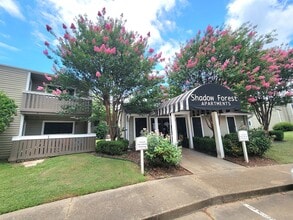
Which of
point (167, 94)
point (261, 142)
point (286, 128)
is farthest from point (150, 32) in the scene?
point (286, 128)

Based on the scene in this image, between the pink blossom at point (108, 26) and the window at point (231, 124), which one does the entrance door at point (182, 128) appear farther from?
the pink blossom at point (108, 26)

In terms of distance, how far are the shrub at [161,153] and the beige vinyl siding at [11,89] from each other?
27.1 feet

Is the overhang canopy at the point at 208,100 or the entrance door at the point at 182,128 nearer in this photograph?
the overhang canopy at the point at 208,100

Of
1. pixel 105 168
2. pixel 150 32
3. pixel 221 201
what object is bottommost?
pixel 221 201

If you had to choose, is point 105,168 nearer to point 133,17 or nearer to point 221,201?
point 221,201

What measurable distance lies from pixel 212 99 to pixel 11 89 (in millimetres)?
11268

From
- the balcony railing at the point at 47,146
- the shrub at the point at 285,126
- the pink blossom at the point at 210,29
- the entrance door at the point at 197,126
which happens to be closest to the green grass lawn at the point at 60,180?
the balcony railing at the point at 47,146

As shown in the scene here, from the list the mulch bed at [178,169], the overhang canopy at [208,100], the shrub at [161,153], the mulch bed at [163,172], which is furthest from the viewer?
the overhang canopy at [208,100]

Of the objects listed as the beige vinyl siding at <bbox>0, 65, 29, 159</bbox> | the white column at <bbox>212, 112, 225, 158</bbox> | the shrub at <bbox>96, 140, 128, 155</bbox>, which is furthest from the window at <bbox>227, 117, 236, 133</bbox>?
the beige vinyl siding at <bbox>0, 65, 29, 159</bbox>

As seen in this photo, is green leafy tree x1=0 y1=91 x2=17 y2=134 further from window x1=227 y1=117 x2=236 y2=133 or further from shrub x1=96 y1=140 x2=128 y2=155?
window x1=227 y1=117 x2=236 y2=133

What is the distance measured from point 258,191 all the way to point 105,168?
4761 mm

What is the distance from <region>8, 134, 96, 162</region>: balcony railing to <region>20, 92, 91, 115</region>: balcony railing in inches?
65.0

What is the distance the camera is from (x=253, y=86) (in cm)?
768

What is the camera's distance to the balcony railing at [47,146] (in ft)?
23.2
